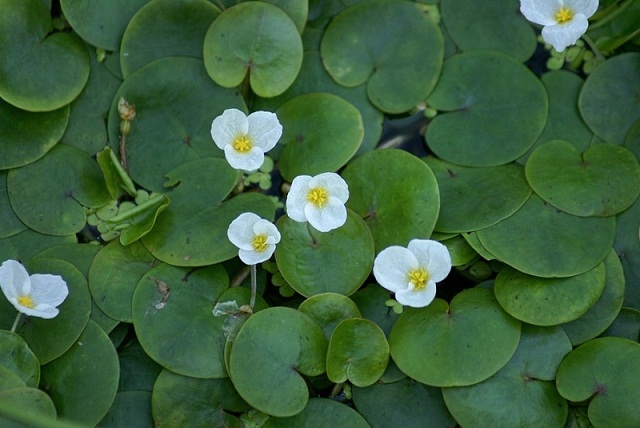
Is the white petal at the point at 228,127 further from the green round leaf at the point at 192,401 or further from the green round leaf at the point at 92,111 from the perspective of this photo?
the green round leaf at the point at 192,401

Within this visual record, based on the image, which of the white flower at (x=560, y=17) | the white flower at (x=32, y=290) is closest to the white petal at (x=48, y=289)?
the white flower at (x=32, y=290)

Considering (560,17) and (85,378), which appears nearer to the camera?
(85,378)

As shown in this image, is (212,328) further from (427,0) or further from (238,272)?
(427,0)

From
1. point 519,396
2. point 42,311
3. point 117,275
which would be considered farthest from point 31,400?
point 519,396

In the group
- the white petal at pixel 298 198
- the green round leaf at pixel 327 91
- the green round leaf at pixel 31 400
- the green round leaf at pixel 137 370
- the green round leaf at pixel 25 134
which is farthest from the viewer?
the green round leaf at pixel 327 91

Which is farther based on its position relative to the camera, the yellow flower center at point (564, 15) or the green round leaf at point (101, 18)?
the green round leaf at point (101, 18)

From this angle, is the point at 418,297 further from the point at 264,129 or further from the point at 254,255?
the point at 264,129
